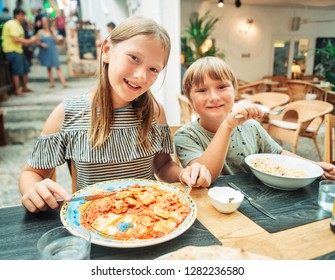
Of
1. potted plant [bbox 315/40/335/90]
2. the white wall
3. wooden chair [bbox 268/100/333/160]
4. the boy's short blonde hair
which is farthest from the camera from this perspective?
the white wall

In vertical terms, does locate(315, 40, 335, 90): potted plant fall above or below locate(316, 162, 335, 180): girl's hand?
above

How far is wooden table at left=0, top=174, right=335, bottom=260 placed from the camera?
644 millimetres

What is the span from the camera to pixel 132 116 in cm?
121

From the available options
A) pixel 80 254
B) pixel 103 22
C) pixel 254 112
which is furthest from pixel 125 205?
pixel 103 22

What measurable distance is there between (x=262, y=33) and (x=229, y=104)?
25.4ft

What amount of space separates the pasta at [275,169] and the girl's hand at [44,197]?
0.72 m

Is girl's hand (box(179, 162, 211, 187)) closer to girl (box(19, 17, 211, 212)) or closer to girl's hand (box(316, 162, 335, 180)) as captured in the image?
girl (box(19, 17, 211, 212))

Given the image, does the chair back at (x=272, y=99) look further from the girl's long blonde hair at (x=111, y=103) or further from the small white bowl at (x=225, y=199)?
the small white bowl at (x=225, y=199)

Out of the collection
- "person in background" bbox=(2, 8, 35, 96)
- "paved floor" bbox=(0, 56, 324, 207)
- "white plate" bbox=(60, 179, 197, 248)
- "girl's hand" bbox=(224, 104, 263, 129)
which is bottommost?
"paved floor" bbox=(0, 56, 324, 207)

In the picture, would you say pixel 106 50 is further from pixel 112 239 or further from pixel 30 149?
pixel 30 149

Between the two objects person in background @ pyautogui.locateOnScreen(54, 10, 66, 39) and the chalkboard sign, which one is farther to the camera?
person in background @ pyautogui.locateOnScreen(54, 10, 66, 39)

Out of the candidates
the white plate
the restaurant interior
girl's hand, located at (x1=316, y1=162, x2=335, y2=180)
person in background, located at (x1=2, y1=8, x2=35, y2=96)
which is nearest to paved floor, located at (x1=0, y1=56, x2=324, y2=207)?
the restaurant interior

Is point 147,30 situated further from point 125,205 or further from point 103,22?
point 103,22

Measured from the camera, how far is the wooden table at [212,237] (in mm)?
644
